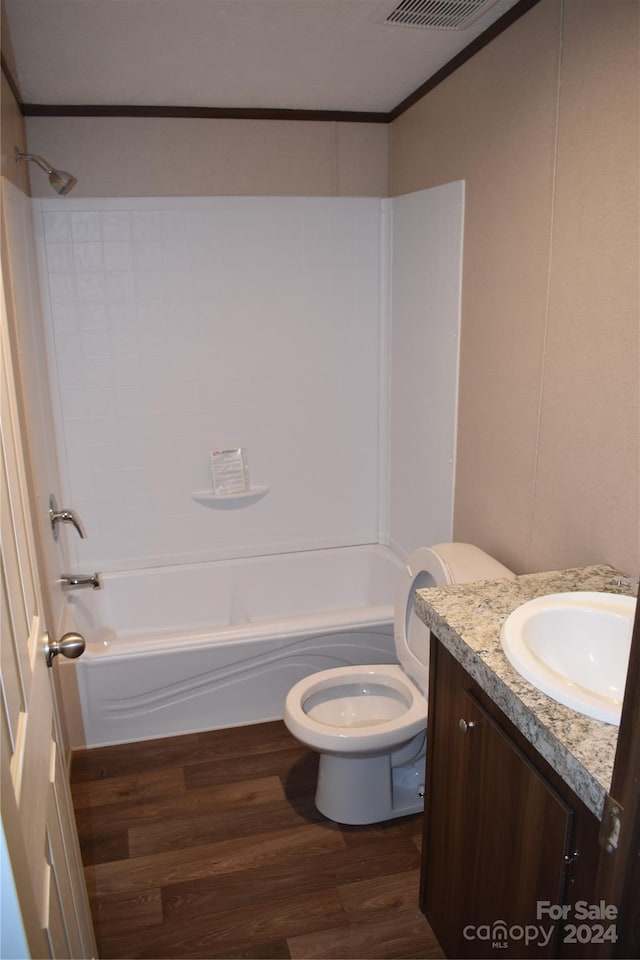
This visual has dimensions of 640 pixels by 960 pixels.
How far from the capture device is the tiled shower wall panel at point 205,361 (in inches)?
117

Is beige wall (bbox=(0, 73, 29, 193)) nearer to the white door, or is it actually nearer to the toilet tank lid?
the white door

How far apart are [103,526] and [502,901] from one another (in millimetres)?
2330

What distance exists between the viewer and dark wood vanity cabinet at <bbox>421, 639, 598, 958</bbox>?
1188 millimetres

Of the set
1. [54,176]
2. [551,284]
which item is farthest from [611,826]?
[54,176]

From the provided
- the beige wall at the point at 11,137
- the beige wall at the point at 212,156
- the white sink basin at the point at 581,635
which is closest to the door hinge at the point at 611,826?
the white sink basin at the point at 581,635

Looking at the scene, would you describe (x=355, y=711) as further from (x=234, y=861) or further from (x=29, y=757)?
(x=29, y=757)

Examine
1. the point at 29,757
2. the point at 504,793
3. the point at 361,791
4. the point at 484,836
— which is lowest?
the point at 361,791

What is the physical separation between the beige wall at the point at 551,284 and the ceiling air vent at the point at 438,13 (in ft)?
→ 0.41

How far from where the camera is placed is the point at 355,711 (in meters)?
2.39

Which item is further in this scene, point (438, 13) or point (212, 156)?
point (212, 156)

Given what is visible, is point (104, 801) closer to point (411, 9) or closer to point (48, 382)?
point (48, 382)

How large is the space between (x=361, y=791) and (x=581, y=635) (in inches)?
43.9

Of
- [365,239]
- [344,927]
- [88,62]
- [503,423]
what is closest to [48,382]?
[88,62]

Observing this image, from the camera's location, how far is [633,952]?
85 cm
